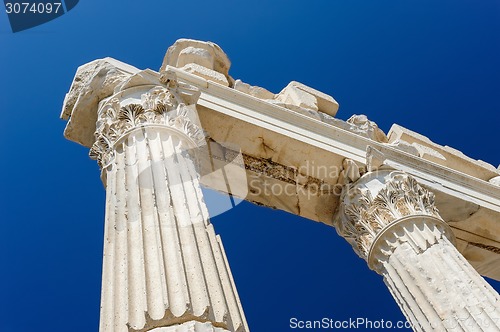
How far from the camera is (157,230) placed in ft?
28.2

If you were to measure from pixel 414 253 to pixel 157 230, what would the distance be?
18.6 feet

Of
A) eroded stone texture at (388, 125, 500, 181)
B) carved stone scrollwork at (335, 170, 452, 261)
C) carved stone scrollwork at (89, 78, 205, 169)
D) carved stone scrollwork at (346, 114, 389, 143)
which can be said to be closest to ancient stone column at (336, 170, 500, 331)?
carved stone scrollwork at (335, 170, 452, 261)

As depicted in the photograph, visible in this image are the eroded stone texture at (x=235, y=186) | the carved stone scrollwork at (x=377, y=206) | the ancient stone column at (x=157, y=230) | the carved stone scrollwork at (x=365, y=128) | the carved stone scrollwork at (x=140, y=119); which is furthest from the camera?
the carved stone scrollwork at (x=365, y=128)

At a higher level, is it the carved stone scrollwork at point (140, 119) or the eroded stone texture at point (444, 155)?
the eroded stone texture at point (444, 155)

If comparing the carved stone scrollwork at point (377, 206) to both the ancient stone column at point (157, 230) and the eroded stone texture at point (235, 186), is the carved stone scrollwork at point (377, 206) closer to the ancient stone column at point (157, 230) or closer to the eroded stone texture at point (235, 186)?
the eroded stone texture at point (235, 186)

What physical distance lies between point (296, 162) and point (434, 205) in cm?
311

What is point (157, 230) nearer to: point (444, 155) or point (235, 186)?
point (235, 186)

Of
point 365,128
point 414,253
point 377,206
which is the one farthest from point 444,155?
point 414,253

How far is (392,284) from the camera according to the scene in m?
12.6

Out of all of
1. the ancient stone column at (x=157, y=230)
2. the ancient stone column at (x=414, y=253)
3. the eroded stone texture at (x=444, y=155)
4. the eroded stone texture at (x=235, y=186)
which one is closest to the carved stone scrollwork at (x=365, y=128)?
the eroded stone texture at (x=235, y=186)

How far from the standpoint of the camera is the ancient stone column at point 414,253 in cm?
1094

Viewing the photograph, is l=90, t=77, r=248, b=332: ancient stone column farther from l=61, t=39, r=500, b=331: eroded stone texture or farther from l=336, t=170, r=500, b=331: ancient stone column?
l=336, t=170, r=500, b=331: ancient stone column

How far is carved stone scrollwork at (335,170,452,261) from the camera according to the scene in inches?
526

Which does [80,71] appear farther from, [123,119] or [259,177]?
[259,177]
